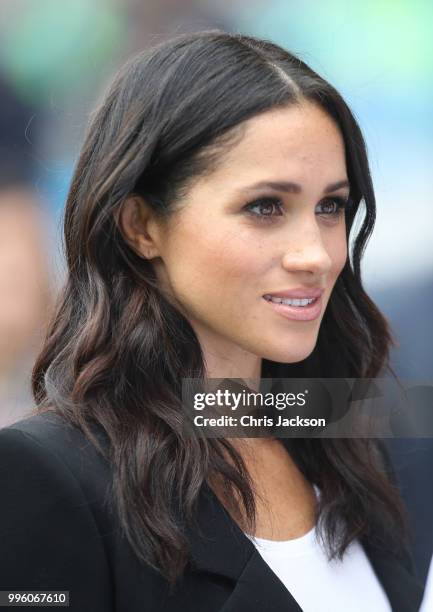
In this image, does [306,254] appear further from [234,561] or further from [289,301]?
[234,561]

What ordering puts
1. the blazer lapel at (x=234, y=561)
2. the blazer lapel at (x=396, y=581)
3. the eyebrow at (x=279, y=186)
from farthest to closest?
the blazer lapel at (x=396, y=581) → the eyebrow at (x=279, y=186) → the blazer lapel at (x=234, y=561)

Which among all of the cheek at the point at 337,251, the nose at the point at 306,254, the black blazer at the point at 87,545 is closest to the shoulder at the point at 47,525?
the black blazer at the point at 87,545

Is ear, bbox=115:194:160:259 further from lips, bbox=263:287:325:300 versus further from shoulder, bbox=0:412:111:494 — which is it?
shoulder, bbox=0:412:111:494

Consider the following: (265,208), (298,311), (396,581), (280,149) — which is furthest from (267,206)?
(396,581)

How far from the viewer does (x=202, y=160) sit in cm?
174

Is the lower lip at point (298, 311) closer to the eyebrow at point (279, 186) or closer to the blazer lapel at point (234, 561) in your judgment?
the eyebrow at point (279, 186)

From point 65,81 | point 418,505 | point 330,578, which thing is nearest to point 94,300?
point 330,578

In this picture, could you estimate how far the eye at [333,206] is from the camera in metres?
1.87

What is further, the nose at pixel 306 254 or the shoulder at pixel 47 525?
the nose at pixel 306 254

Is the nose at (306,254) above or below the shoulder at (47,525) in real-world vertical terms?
above

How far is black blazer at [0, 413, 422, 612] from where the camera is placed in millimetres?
1497

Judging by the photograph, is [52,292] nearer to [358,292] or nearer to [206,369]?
[206,369]

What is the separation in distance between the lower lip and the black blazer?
0.39m

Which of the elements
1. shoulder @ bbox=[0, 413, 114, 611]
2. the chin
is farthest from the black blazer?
the chin
